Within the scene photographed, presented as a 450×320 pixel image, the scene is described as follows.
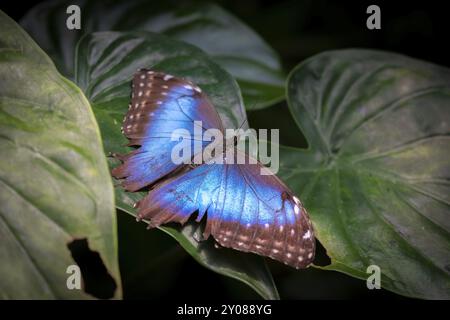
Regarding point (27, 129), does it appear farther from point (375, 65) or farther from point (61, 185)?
point (375, 65)

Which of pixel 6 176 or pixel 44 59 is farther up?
pixel 44 59

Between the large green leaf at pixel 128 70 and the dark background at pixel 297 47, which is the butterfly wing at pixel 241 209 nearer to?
the large green leaf at pixel 128 70

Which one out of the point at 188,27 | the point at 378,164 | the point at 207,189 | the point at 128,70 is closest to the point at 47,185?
the point at 207,189

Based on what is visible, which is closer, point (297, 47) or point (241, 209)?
point (241, 209)

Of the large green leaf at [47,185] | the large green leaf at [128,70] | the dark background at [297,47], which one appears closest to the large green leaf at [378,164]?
the large green leaf at [128,70]

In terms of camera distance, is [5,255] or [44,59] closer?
[5,255]

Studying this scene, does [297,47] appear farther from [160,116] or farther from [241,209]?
[241,209]

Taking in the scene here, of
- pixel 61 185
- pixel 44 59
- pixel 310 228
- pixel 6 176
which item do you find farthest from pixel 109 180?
pixel 310 228
